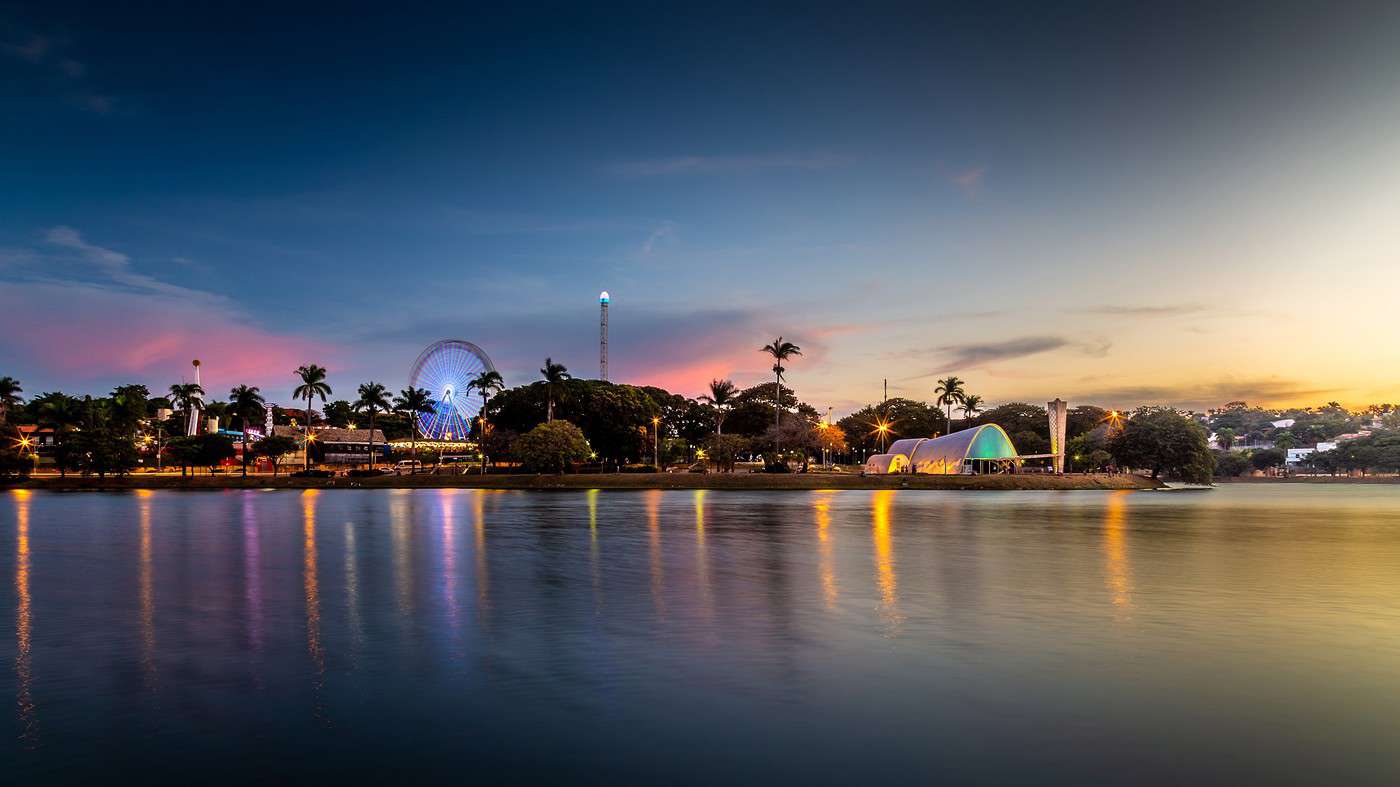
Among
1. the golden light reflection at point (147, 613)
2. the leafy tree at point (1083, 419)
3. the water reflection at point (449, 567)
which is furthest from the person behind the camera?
the leafy tree at point (1083, 419)

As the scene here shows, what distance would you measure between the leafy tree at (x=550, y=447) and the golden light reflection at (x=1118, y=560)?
65992mm

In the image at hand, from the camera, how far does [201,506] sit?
241ft

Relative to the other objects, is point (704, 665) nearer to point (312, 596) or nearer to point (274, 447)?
point (312, 596)

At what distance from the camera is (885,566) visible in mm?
32250

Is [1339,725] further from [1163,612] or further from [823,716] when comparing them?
[1163,612]

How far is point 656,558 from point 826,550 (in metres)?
7.99

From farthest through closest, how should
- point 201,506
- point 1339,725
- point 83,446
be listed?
point 83,446
point 201,506
point 1339,725

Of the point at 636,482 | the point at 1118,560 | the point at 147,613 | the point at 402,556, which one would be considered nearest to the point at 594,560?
the point at 402,556

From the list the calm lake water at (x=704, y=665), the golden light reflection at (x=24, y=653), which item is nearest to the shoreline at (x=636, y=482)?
the calm lake water at (x=704, y=665)

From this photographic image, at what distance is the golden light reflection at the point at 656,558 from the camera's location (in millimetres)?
24533

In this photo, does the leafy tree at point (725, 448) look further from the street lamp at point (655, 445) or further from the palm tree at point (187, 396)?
the palm tree at point (187, 396)

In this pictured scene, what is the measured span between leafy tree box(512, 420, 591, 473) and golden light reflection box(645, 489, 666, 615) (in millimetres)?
39944

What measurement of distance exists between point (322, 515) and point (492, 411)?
275 feet

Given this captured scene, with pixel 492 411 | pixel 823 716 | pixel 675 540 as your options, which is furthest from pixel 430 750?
pixel 492 411
